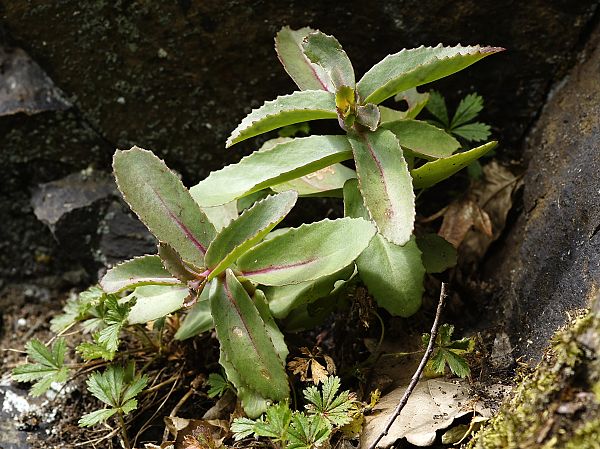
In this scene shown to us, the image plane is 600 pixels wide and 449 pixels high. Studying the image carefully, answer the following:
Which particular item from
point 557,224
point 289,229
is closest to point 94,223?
point 289,229

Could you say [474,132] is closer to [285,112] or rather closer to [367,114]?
[367,114]

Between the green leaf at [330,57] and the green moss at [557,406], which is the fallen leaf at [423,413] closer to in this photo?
the green moss at [557,406]

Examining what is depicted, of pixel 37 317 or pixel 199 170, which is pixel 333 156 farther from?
pixel 37 317

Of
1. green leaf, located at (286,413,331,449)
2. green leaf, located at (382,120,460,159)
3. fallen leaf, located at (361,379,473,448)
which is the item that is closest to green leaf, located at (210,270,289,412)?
green leaf, located at (286,413,331,449)

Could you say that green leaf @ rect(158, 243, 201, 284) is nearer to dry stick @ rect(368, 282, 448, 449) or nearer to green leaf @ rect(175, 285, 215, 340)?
green leaf @ rect(175, 285, 215, 340)

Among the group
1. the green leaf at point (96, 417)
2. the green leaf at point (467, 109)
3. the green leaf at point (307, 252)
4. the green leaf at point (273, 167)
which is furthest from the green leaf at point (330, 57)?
the green leaf at point (96, 417)

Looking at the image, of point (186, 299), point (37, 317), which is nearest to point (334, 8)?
point (186, 299)
